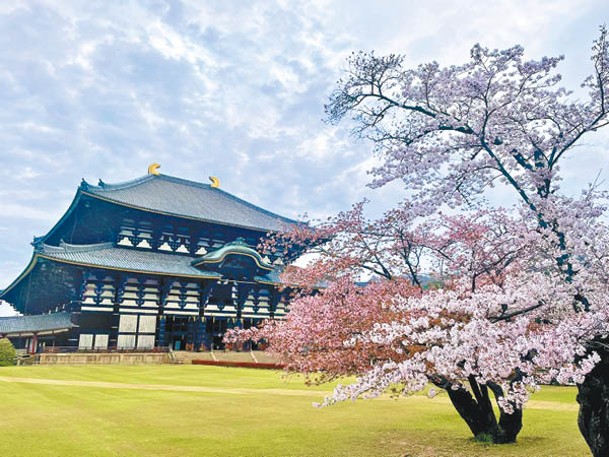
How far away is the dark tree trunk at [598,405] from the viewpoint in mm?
7500

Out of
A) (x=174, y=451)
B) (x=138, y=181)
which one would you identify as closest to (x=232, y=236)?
(x=138, y=181)

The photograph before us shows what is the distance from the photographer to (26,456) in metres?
8.84

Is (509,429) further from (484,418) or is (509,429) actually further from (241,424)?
(241,424)

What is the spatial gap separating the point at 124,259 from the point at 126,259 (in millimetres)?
161

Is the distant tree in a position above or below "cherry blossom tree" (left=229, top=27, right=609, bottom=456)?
below

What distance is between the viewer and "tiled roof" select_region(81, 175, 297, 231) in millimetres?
37406

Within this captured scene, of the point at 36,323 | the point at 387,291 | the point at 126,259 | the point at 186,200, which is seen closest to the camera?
the point at 387,291

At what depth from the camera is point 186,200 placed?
43.2 meters

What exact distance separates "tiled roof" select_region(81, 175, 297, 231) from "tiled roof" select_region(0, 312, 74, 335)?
947 cm

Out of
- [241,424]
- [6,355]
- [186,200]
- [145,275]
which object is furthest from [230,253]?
[241,424]

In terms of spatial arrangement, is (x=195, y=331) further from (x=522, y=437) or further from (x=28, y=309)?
(x=522, y=437)

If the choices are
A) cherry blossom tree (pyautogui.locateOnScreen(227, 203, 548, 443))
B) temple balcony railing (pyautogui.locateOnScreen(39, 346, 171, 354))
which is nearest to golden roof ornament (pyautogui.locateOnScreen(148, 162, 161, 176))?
temple balcony railing (pyautogui.locateOnScreen(39, 346, 171, 354))

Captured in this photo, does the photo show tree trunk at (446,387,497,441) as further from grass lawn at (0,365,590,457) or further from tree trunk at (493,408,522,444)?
grass lawn at (0,365,590,457)

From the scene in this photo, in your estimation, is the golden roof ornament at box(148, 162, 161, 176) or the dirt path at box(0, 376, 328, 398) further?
the golden roof ornament at box(148, 162, 161, 176)
